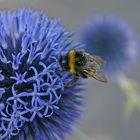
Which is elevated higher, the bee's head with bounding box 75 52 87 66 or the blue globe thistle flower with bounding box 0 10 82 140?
the bee's head with bounding box 75 52 87 66

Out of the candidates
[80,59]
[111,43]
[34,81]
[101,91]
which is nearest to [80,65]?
[80,59]

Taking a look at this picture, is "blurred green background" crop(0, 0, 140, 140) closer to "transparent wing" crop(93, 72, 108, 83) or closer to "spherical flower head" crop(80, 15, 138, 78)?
"spherical flower head" crop(80, 15, 138, 78)

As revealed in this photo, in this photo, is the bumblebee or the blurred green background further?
the blurred green background

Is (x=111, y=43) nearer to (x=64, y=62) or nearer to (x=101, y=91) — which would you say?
(x=64, y=62)

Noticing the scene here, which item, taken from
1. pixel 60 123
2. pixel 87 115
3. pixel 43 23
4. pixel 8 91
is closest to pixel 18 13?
pixel 43 23

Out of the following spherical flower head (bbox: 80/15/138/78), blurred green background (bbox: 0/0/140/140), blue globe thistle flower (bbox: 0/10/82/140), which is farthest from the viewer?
blurred green background (bbox: 0/0/140/140)

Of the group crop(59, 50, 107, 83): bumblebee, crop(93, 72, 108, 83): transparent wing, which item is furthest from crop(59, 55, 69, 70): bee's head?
crop(93, 72, 108, 83): transparent wing

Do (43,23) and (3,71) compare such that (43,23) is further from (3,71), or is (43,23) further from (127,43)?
(127,43)
